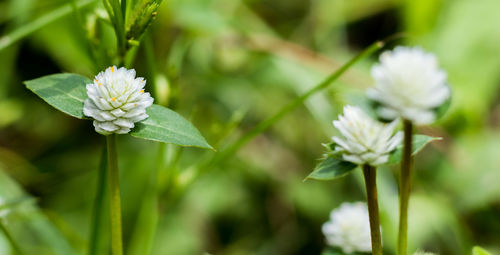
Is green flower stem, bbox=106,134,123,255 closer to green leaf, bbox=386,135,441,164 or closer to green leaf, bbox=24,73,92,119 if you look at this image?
green leaf, bbox=24,73,92,119

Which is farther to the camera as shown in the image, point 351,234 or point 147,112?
point 351,234

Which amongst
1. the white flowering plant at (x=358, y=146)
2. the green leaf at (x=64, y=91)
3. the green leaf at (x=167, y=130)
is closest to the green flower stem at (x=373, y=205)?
the white flowering plant at (x=358, y=146)

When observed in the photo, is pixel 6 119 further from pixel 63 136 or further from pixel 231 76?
pixel 231 76

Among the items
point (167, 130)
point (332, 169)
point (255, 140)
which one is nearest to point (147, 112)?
point (167, 130)

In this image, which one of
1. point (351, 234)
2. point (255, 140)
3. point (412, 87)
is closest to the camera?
point (412, 87)

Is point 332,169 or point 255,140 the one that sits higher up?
point 255,140

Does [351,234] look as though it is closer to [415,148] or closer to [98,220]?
[415,148]

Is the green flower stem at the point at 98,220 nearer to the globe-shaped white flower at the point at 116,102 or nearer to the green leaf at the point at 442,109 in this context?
the globe-shaped white flower at the point at 116,102
